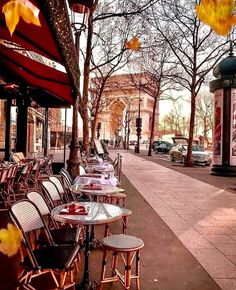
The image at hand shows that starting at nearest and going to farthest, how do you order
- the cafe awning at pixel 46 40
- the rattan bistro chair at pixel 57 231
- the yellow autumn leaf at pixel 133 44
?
the cafe awning at pixel 46 40, the rattan bistro chair at pixel 57 231, the yellow autumn leaf at pixel 133 44

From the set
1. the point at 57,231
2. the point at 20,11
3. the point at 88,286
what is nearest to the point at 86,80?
the point at 57,231

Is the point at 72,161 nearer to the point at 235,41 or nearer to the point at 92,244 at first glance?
the point at 92,244

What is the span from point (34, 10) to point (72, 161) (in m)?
8.11

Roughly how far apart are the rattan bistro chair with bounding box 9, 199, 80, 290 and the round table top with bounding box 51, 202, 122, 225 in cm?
25

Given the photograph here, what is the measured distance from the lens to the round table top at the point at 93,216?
349 cm

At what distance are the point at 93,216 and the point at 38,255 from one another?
0.67m

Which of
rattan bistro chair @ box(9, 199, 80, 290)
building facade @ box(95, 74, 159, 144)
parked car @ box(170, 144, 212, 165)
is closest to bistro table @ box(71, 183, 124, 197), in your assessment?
rattan bistro chair @ box(9, 199, 80, 290)

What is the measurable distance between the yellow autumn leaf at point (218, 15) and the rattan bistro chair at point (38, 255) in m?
2.35

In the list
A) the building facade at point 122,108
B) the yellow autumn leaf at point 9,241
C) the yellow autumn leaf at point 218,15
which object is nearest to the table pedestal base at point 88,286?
the yellow autumn leaf at point 9,241

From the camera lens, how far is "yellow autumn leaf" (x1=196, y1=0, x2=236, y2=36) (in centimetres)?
161

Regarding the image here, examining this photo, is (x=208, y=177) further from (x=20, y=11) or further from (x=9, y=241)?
(x=20, y=11)

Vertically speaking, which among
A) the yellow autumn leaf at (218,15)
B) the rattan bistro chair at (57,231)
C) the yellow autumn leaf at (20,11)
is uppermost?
the yellow autumn leaf at (218,15)

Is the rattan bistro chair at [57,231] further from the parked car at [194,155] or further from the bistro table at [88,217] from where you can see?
the parked car at [194,155]

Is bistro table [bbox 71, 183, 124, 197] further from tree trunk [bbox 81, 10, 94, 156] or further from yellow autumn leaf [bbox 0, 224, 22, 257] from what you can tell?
tree trunk [bbox 81, 10, 94, 156]
